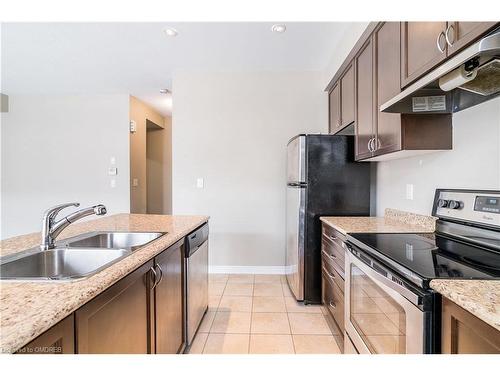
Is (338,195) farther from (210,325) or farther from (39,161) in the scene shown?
(39,161)

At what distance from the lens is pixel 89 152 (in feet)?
13.4

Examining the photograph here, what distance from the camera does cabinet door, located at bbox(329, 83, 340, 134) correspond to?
276 cm

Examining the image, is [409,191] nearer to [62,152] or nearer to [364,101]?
[364,101]

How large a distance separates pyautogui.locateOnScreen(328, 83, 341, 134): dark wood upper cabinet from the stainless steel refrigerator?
21.3 inches

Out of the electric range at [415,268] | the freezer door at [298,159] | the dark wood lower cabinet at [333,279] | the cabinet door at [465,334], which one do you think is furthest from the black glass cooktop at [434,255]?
the freezer door at [298,159]

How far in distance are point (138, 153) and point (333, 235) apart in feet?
12.0

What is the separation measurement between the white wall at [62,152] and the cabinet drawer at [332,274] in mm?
3202

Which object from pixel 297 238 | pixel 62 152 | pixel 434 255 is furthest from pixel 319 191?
pixel 62 152

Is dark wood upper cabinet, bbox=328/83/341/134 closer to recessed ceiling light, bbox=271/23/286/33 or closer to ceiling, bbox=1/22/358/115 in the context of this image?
ceiling, bbox=1/22/358/115

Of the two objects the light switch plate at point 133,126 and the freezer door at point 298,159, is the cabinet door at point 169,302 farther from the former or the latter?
the light switch plate at point 133,126

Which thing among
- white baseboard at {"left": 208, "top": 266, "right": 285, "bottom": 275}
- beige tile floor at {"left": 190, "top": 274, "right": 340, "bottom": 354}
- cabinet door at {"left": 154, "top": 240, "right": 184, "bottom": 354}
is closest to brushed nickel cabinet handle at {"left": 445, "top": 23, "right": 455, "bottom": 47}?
cabinet door at {"left": 154, "top": 240, "right": 184, "bottom": 354}

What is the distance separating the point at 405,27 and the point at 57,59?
3.49m

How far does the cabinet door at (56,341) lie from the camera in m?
0.57

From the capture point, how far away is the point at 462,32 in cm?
102
